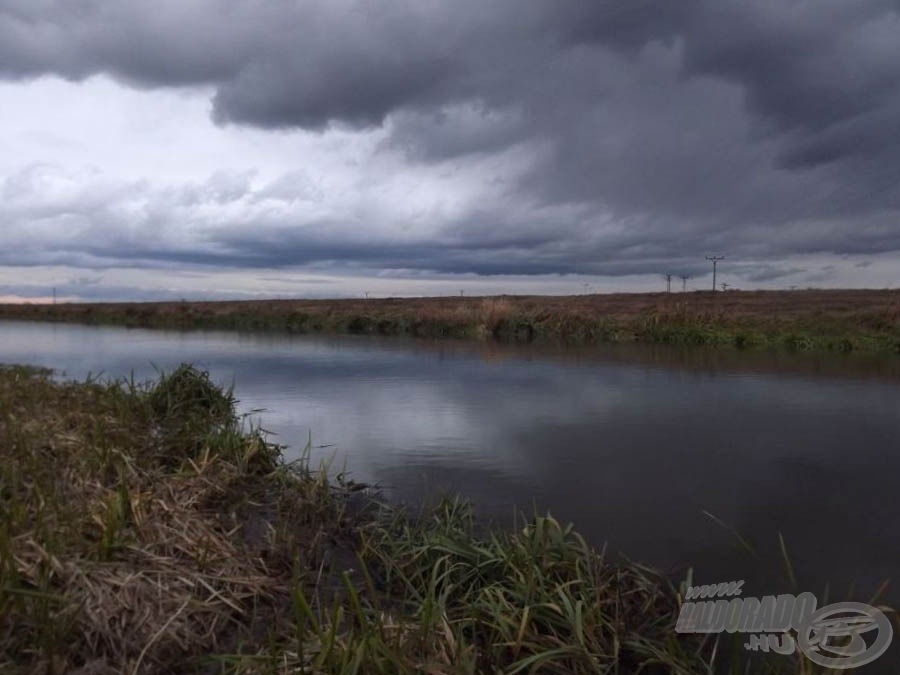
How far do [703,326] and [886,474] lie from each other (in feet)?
69.8

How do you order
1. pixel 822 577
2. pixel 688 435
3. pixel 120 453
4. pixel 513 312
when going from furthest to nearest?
pixel 513 312, pixel 688 435, pixel 120 453, pixel 822 577

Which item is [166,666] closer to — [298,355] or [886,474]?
[886,474]

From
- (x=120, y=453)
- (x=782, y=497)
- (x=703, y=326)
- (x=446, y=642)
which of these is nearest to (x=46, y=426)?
(x=120, y=453)

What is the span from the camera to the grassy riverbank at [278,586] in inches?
115

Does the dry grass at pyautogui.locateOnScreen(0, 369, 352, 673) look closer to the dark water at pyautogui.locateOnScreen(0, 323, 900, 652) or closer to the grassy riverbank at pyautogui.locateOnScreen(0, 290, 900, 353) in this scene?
the dark water at pyautogui.locateOnScreen(0, 323, 900, 652)

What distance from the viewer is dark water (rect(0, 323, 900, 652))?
16.6 feet

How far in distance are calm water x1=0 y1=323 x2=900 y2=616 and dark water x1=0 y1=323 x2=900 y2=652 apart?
0.03 meters

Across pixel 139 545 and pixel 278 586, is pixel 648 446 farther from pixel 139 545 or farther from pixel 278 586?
pixel 139 545

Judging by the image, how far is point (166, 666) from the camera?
2.96 metres

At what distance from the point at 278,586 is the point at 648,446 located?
617 centimetres

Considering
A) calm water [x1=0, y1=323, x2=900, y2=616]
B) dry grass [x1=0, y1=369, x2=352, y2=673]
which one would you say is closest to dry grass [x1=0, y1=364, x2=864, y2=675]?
dry grass [x1=0, y1=369, x2=352, y2=673]

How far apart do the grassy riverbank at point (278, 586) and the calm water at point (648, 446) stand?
3.82 feet

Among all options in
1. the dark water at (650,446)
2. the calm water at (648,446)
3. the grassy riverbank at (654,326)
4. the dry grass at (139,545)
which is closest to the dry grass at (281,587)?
the dry grass at (139,545)

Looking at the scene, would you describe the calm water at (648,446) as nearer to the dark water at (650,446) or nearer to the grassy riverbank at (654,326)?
the dark water at (650,446)
